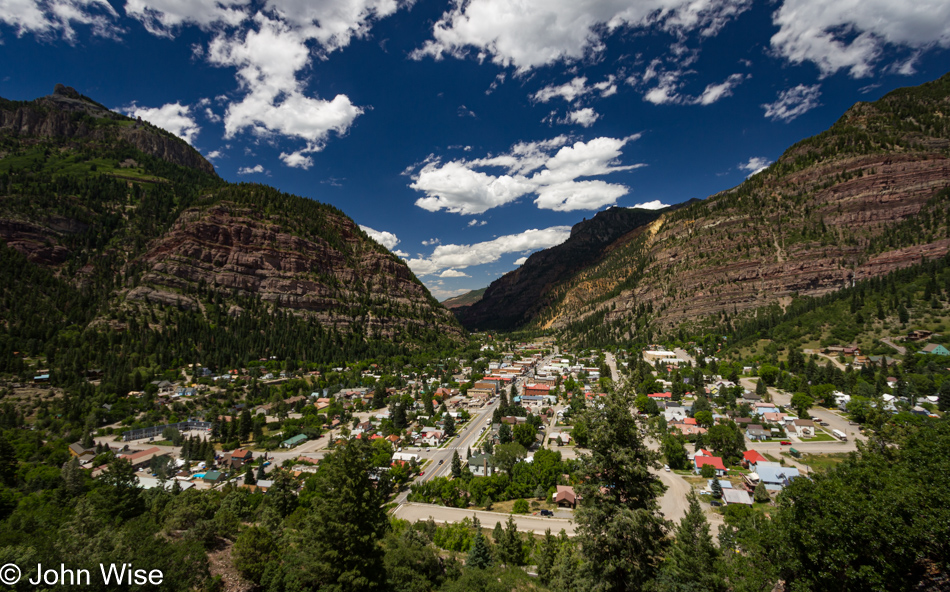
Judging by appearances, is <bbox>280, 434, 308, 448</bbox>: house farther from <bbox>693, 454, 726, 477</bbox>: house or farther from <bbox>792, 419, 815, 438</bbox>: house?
<bbox>792, 419, 815, 438</bbox>: house

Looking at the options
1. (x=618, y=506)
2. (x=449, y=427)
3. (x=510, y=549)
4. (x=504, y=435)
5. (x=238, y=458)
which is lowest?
(x=449, y=427)

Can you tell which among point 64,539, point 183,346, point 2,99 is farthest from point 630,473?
point 2,99

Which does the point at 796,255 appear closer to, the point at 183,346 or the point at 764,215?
the point at 764,215

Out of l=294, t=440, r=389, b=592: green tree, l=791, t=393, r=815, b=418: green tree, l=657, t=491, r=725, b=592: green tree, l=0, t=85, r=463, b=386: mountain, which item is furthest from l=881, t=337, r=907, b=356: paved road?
l=0, t=85, r=463, b=386: mountain

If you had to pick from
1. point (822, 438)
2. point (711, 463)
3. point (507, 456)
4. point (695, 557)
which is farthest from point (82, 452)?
point (822, 438)

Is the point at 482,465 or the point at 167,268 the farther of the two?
the point at 167,268

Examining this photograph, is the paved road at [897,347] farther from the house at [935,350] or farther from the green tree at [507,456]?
the green tree at [507,456]

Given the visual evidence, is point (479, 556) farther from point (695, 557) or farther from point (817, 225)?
point (817, 225)
